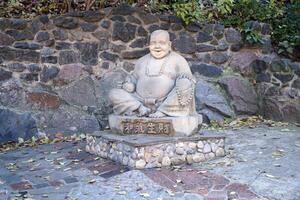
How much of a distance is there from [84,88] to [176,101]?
2792mm

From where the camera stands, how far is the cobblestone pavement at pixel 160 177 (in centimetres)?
446

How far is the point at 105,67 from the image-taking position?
8070 millimetres

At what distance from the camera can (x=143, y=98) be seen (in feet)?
18.8

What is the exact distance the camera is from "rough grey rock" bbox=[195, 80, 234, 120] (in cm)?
807

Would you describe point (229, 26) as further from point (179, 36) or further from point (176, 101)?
point (176, 101)

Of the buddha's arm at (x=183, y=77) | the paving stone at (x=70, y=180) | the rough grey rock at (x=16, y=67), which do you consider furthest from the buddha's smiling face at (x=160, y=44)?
the rough grey rock at (x=16, y=67)

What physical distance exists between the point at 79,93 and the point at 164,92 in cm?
256

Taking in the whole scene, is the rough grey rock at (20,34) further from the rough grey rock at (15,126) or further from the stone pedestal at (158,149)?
the stone pedestal at (158,149)

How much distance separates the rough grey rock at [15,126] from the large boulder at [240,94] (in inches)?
133

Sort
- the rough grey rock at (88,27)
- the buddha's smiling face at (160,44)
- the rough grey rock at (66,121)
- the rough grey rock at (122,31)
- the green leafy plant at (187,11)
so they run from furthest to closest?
the green leafy plant at (187,11) → the rough grey rock at (122,31) → the rough grey rock at (88,27) → the rough grey rock at (66,121) → the buddha's smiling face at (160,44)

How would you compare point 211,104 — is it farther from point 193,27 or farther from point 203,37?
point 193,27

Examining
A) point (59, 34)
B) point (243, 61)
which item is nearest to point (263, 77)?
point (243, 61)

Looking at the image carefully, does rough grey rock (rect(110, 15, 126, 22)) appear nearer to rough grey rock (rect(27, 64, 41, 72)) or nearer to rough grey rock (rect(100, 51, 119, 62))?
rough grey rock (rect(100, 51, 119, 62))

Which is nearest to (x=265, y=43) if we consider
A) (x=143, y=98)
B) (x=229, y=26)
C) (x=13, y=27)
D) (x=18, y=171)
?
(x=229, y=26)
